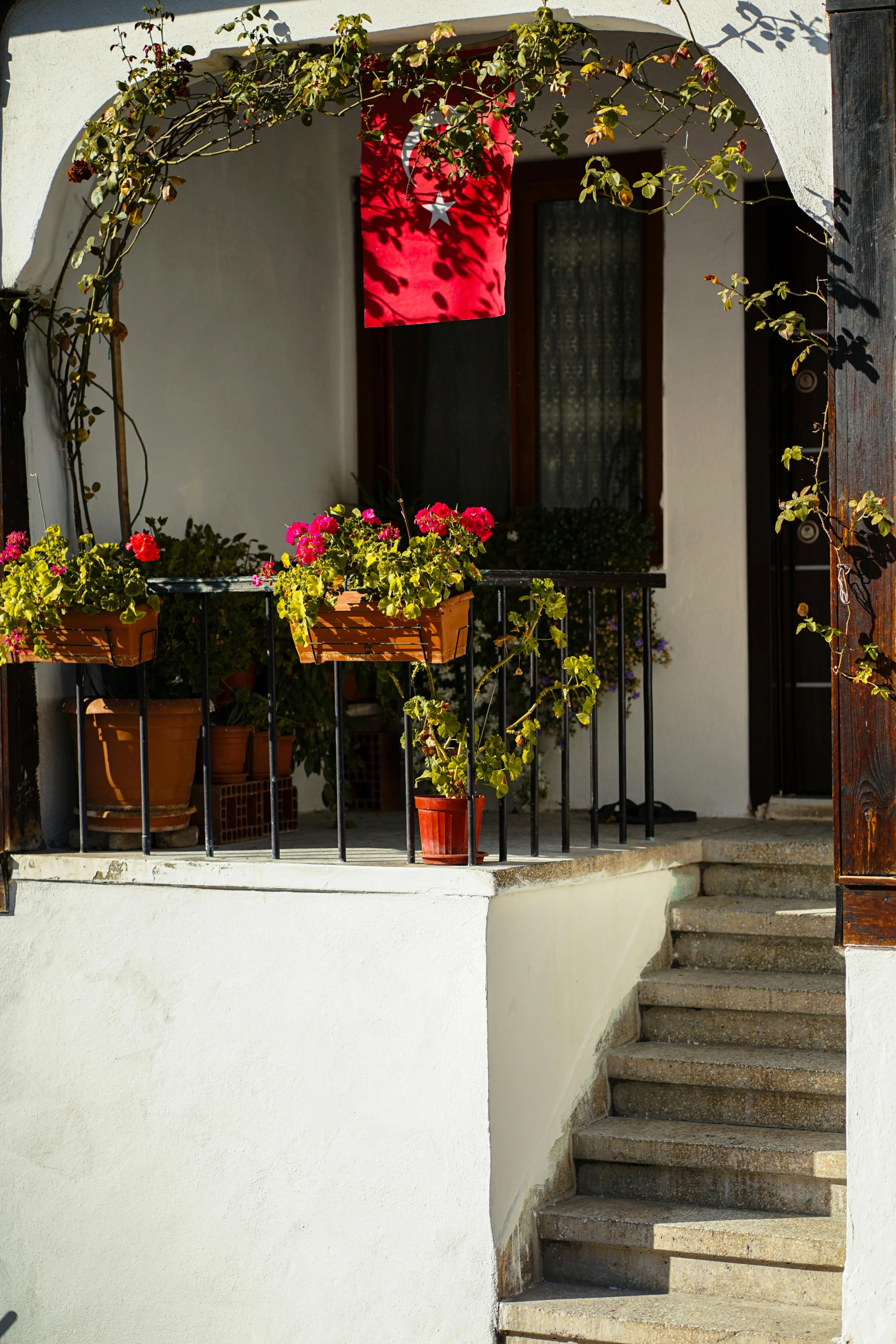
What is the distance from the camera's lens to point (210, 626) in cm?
545

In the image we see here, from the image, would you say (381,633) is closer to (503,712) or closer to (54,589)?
(503,712)

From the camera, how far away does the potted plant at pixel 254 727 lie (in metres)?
5.64

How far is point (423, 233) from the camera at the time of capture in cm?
496

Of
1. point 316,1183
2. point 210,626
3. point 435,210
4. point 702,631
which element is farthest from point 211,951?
point 702,631

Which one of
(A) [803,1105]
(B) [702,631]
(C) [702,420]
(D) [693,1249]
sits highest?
(C) [702,420]

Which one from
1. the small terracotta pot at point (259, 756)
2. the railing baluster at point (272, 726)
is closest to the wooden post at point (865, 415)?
the railing baluster at point (272, 726)

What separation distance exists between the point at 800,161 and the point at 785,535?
274cm

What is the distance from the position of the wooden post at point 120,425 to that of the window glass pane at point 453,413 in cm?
186

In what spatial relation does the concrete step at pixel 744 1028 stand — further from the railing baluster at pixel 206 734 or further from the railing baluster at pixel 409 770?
the railing baluster at pixel 206 734

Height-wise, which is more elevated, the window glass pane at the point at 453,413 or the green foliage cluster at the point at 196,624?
the window glass pane at the point at 453,413

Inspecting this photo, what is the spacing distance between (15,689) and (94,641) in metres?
0.39

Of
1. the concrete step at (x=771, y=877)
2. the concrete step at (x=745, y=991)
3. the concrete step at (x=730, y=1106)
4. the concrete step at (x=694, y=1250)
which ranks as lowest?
the concrete step at (x=694, y=1250)

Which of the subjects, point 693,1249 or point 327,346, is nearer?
point 693,1249

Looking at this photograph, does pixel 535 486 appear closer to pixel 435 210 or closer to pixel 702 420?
pixel 702 420
